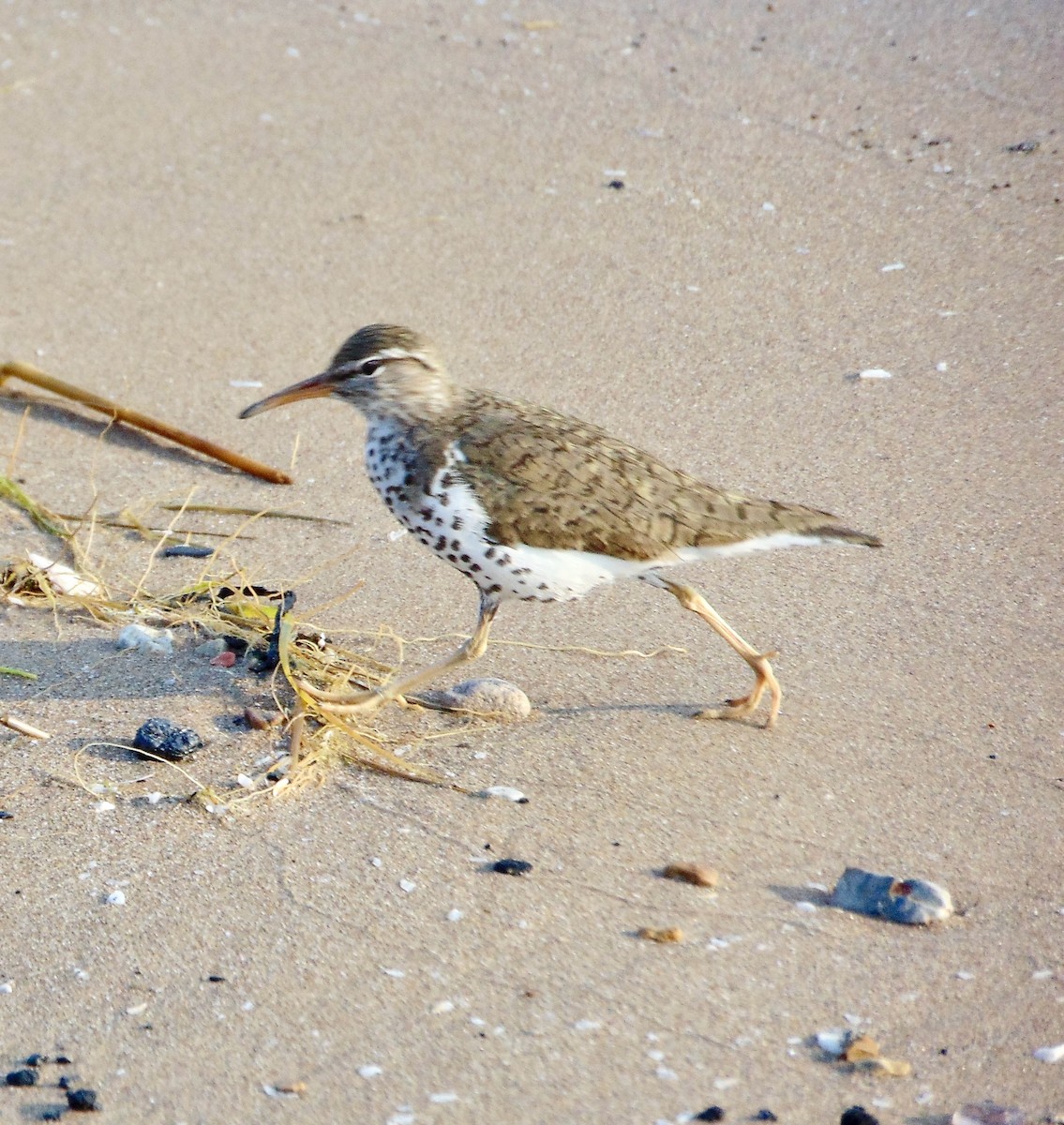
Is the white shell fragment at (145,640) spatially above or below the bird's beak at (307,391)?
below

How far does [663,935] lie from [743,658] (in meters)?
1.49

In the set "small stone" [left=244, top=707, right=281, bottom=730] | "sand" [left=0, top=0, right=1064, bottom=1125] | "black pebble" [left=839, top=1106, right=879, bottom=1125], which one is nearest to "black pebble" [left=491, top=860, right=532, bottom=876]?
"sand" [left=0, top=0, right=1064, bottom=1125]

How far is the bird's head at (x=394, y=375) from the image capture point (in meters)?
5.49

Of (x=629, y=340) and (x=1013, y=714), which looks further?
(x=629, y=340)

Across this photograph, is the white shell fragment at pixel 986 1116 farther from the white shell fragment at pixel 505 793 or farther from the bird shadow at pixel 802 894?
the white shell fragment at pixel 505 793

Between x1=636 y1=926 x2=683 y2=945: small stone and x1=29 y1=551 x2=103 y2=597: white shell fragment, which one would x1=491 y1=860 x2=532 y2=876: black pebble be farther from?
x1=29 y1=551 x2=103 y2=597: white shell fragment

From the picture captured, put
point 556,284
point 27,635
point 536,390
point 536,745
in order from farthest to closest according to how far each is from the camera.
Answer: point 556,284 → point 536,390 → point 27,635 → point 536,745

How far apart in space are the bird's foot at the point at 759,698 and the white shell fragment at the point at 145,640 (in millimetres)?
2071

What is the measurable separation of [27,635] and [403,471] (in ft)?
5.52

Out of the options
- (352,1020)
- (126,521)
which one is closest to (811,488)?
(126,521)

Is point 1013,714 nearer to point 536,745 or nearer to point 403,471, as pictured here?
point 536,745

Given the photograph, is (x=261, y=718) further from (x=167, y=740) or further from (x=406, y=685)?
(x=406, y=685)

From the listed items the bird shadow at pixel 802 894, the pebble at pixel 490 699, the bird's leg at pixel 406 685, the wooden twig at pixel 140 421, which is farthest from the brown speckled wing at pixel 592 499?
the wooden twig at pixel 140 421

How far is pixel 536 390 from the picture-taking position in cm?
755
